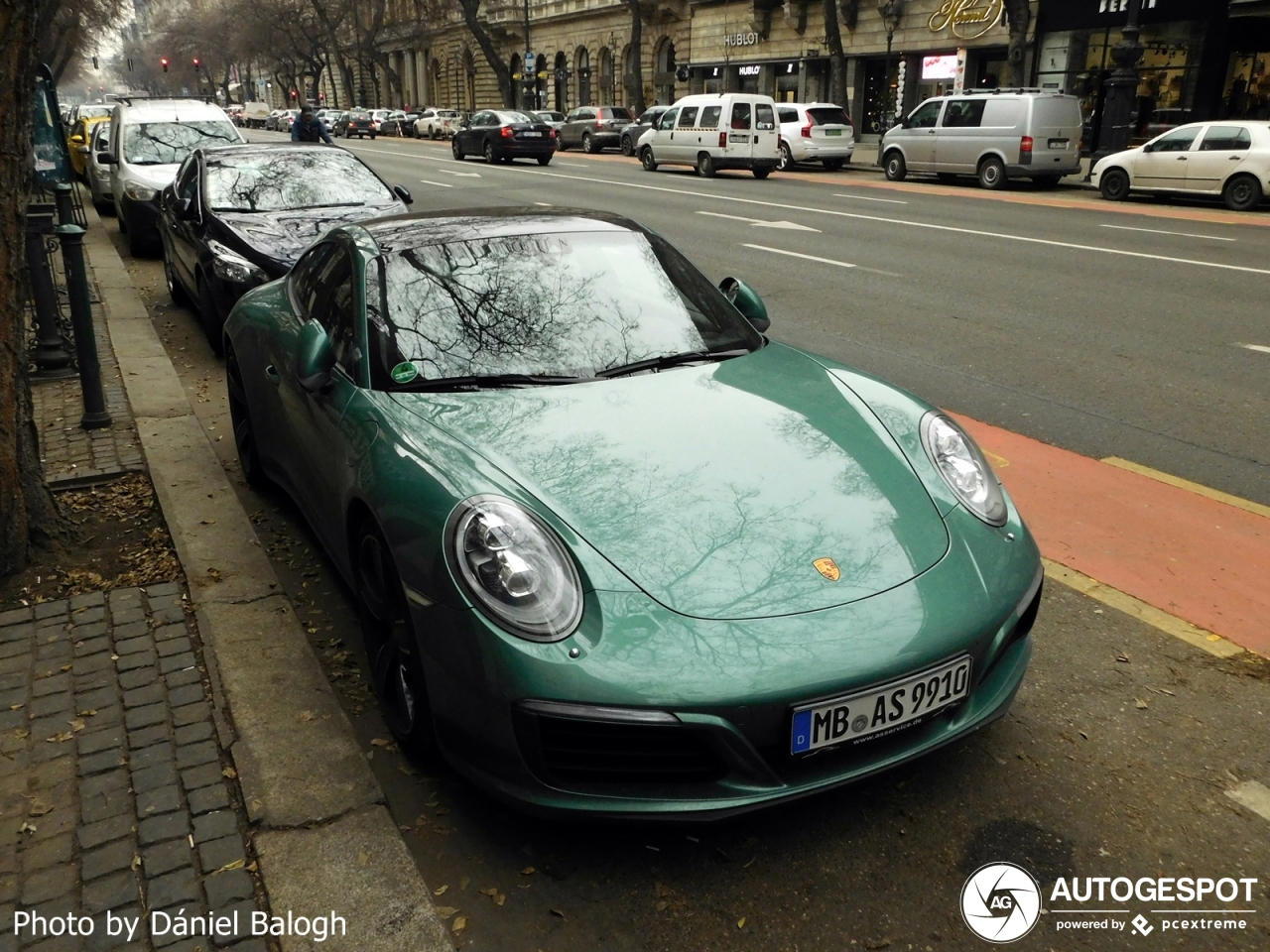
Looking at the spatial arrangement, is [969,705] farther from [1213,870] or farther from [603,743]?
[603,743]

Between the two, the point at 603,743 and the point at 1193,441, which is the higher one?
the point at 603,743

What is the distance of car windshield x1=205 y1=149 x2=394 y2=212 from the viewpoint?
884cm

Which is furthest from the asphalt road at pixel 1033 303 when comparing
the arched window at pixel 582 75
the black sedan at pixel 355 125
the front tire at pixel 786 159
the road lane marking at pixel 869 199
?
the black sedan at pixel 355 125

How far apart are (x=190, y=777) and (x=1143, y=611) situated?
3269mm

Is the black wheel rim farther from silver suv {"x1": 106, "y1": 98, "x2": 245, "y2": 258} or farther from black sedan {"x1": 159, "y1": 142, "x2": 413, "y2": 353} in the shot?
silver suv {"x1": 106, "y1": 98, "x2": 245, "y2": 258}

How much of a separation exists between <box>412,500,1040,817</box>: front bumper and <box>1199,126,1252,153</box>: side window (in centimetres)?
1886

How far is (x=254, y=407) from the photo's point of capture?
16.6 ft

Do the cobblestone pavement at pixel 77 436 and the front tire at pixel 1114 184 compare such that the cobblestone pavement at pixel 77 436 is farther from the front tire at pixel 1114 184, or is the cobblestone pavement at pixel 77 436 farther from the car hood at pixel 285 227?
the front tire at pixel 1114 184

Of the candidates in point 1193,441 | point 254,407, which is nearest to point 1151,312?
point 1193,441

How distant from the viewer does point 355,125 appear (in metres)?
57.8

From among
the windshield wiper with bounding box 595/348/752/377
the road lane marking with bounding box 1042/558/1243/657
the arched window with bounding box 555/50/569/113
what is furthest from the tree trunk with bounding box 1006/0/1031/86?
the arched window with bounding box 555/50/569/113

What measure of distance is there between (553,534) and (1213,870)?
181 centimetres

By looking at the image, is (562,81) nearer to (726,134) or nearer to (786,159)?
(786,159)

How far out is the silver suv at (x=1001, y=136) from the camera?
22.2 meters
